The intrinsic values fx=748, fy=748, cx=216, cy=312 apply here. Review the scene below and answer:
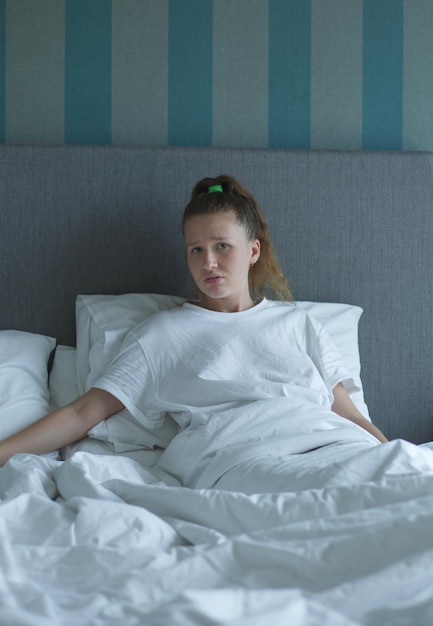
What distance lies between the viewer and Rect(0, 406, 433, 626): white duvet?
0.87 metres

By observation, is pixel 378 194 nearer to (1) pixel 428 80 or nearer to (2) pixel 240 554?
(1) pixel 428 80

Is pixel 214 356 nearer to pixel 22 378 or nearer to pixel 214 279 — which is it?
pixel 214 279

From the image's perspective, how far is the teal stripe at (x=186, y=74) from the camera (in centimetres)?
244

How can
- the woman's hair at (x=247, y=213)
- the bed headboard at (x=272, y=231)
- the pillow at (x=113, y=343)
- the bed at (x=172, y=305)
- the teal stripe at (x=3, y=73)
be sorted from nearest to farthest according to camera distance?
1. the bed at (x=172, y=305)
2. the pillow at (x=113, y=343)
3. the woman's hair at (x=247, y=213)
4. the bed headboard at (x=272, y=231)
5. the teal stripe at (x=3, y=73)

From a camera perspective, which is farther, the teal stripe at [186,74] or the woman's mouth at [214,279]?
the teal stripe at [186,74]

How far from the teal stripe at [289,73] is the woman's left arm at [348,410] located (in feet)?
2.93

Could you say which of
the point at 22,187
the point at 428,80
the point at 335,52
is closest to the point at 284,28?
the point at 335,52

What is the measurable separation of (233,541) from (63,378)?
1179 mm

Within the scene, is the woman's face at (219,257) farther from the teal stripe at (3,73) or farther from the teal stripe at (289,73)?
the teal stripe at (3,73)

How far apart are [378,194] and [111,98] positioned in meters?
0.91

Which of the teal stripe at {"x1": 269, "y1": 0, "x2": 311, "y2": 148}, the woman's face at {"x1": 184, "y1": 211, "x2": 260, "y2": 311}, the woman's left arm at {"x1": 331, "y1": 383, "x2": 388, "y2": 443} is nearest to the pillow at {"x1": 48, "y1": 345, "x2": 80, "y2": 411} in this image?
A: the woman's face at {"x1": 184, "y1": 211, "x2": 260, "y2": 311}

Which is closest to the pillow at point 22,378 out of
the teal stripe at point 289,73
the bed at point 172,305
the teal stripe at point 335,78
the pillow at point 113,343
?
the bed at point 172,305

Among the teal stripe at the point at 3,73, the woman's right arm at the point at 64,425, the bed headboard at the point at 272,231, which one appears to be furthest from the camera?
the teal stripe at the point at 3,73

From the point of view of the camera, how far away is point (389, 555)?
1.02 meters
